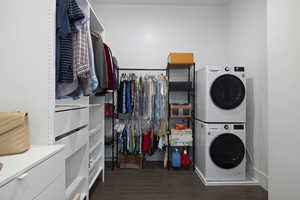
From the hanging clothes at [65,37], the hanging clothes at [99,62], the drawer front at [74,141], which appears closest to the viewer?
the hanging clothes at [65,37]

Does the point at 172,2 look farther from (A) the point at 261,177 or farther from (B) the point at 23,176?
(B) the point at 23,176

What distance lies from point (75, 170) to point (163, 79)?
5.92 ft

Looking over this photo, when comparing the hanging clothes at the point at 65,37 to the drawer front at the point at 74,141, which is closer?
the hanging clothes at the point at 65,37

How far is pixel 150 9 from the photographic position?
10.4 feet

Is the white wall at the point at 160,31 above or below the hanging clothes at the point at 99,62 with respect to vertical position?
above

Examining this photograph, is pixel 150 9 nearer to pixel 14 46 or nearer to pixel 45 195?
pixel 14 46

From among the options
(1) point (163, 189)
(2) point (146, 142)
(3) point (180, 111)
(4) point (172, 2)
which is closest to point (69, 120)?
(1) point (163, 189)

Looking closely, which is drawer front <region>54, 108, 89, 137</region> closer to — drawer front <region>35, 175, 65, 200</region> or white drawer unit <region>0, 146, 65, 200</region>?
white drawer unit <region>0, 146, 65, 200</region>

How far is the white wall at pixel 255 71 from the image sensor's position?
224 cm

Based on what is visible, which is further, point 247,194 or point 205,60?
point 205,60

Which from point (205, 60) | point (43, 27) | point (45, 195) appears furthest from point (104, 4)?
point (45, 195)

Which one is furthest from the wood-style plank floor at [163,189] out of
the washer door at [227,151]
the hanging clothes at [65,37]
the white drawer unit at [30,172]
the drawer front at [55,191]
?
the hanging clothes at [65,37]

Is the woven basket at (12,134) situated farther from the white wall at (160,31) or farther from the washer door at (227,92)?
the white wall at (160,31)

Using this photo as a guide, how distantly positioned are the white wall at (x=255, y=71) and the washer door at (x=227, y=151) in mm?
250
